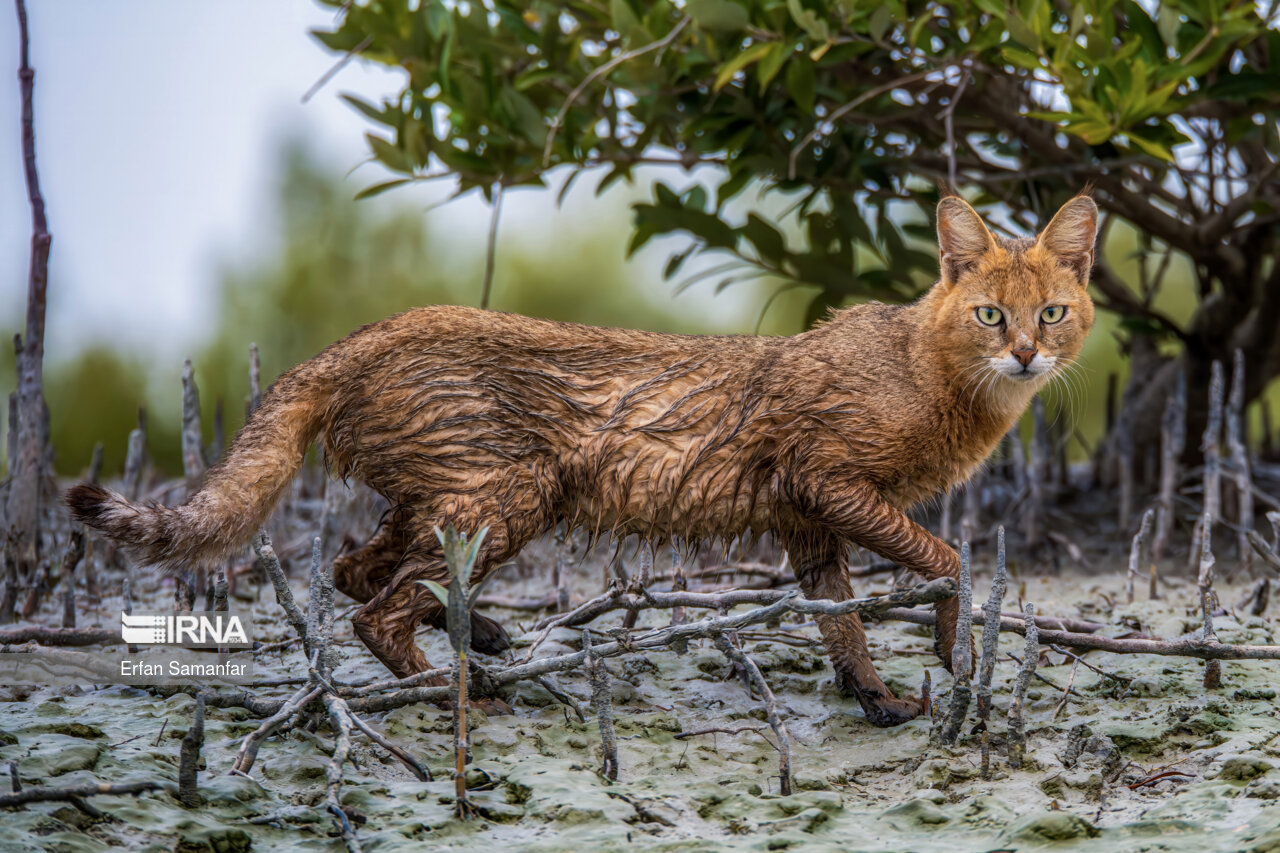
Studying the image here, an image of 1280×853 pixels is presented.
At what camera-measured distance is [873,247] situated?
6.12m

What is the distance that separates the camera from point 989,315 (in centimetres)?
399

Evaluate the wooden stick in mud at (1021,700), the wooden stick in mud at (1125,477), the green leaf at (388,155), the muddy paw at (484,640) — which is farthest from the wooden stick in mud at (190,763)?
the wooden stick in mud at (1125,477)

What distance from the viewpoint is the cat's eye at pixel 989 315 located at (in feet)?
13.1

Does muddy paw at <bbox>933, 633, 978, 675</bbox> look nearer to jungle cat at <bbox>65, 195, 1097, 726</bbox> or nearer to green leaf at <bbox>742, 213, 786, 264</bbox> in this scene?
jungle cat at <bbox>65, 195, 1097, 726</bbox>

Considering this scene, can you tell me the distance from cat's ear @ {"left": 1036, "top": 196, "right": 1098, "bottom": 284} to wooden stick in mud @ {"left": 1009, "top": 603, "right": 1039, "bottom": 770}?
4.88 feet

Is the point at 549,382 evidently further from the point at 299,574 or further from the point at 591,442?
the point at 299,574

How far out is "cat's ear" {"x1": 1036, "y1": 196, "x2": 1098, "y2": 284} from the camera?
405cm

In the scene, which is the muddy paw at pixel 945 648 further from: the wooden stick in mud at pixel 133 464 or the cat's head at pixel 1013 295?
the wooden stick in mud at pixel 133 464

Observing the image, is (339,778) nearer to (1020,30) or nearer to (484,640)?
(484,640)

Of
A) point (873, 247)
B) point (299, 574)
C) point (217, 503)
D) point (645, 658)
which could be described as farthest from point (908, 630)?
point (299, 574)

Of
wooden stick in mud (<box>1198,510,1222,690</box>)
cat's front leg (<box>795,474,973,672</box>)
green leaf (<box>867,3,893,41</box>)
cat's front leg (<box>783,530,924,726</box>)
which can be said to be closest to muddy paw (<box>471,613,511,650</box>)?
cat's front leg (<box>783,530,924,726</box>)

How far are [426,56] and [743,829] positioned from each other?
390cm

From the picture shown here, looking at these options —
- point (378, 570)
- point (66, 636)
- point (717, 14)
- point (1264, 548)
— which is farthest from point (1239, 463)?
Answer: point (66, 636)

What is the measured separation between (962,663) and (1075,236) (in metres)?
1.75
